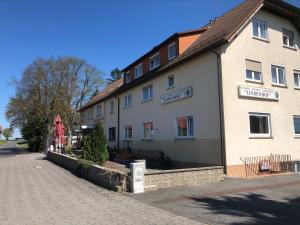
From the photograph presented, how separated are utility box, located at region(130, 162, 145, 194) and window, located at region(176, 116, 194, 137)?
23.2 feet

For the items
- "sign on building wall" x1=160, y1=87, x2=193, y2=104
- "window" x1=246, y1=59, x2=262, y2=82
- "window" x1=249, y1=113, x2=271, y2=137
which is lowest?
"window" x1=249, y1=113, x2=271, y2=137

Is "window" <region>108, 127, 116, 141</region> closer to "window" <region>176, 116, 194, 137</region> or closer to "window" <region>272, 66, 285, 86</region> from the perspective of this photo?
"window" <region>176, 116, 194, 137</region>

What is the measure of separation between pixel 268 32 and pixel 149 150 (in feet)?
34.1

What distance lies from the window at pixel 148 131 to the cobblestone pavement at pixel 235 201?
32.5 ft

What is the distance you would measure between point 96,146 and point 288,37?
13043 millimetres

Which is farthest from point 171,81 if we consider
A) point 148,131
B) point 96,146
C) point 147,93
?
point 96,146

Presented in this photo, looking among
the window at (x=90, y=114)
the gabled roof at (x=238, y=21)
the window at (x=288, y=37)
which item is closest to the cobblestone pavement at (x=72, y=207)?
the gabled roof at (x=238, y=21)

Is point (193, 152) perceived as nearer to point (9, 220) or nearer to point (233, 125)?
point (233, 125)

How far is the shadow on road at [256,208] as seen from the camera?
7820mm

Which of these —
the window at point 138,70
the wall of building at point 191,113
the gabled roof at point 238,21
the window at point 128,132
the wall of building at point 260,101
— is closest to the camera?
the wall of building at point 260,101

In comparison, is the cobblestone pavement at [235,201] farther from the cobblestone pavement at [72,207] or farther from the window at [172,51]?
the window at [172,51]

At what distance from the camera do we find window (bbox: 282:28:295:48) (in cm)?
1941

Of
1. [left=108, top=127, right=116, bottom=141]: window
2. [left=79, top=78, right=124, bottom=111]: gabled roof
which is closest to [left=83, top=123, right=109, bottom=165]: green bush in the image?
[left=108, top=127, right=116, bottom=141]: window

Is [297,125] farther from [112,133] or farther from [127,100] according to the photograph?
[112,133]
